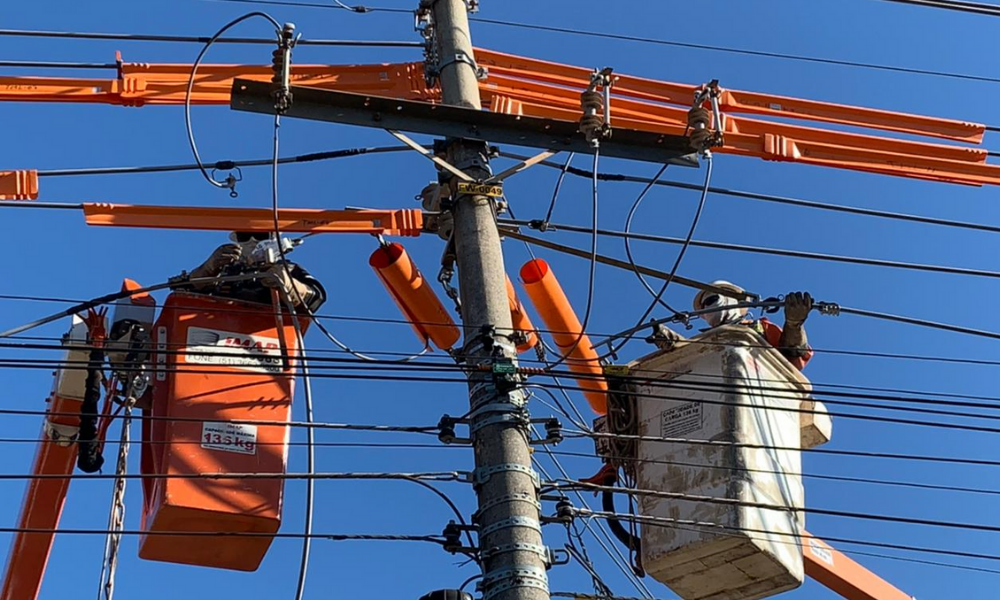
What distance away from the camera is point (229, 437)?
9.18 meters


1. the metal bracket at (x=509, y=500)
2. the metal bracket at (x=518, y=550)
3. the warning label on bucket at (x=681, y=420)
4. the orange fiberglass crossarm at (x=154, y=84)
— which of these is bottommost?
the metal bracket at (x=518, y=550)

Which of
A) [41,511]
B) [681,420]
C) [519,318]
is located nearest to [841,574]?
[681,420]

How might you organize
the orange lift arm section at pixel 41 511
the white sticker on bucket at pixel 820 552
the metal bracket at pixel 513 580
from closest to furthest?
the metal bracket at pixel 513 580 → the orange lift arm section at pixel 41 511 → the white sticker on bucket at pixel 820 552

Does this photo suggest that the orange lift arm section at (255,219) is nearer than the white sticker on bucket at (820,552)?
Yes

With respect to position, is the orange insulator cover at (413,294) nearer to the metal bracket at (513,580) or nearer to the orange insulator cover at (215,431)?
the orange insulator cover at (215,431)

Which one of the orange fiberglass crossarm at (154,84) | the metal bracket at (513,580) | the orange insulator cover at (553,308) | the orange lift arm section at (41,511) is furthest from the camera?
the orange fiberglass crossarm at (154,84)

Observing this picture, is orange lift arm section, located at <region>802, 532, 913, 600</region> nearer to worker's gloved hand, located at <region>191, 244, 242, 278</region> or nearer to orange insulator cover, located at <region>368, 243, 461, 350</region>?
orange insulator cover, located at <region>368, 243, 461, 350</region>

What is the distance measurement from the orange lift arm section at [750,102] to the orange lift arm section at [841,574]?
3.27 m

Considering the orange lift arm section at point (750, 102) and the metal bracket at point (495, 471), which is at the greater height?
the orange lift arm section at point (750, 102)

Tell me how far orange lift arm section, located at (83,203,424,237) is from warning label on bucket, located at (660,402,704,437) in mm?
2006

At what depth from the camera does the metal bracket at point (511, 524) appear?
7605 mm

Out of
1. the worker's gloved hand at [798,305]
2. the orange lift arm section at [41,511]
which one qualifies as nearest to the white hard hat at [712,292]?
the worker's gloved hand at [798,305]

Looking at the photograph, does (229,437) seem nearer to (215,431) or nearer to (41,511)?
(215,431)

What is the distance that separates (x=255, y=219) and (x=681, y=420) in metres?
2.99
